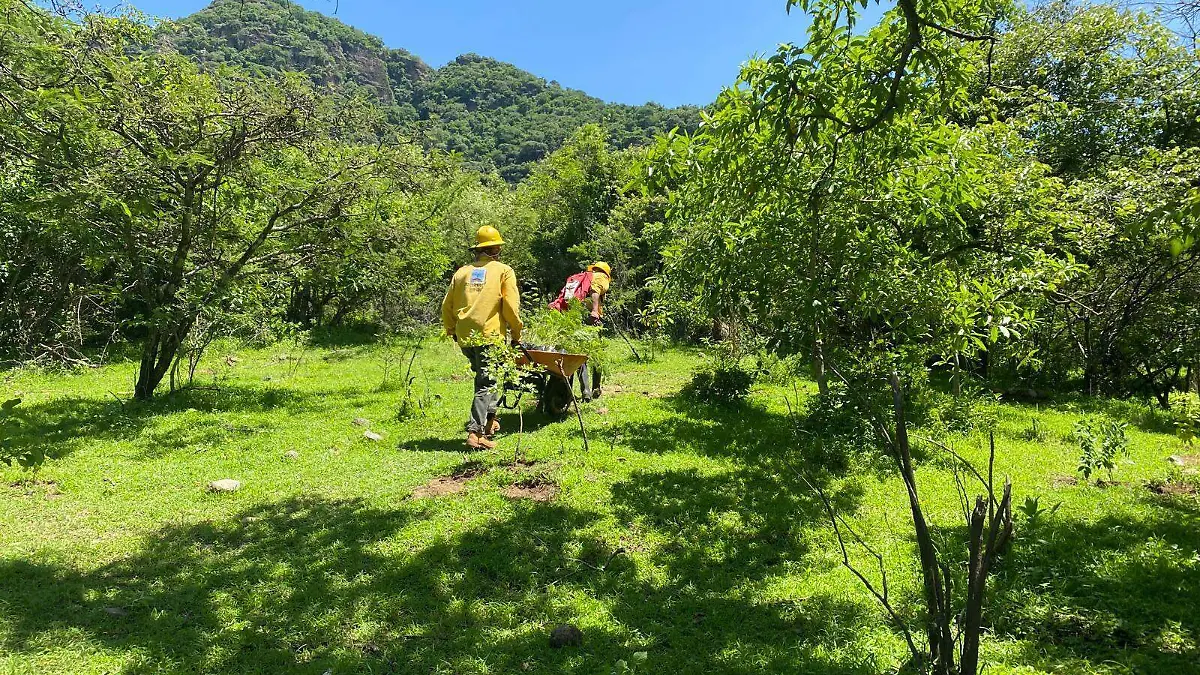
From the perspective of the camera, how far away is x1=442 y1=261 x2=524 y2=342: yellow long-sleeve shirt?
634cm

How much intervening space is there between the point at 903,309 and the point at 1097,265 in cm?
722

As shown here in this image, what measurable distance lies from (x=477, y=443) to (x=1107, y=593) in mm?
4764

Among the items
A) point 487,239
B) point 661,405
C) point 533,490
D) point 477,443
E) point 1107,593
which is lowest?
point 533,490

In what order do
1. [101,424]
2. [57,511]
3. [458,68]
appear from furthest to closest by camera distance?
[458,68], [101,424], [57,511]

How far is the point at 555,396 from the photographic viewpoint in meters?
7.61

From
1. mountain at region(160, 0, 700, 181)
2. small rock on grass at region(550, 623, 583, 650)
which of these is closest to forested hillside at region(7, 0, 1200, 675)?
small rock on grass at region(550, 623, 583, 650)

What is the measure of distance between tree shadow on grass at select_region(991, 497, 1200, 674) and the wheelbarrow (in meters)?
3.93

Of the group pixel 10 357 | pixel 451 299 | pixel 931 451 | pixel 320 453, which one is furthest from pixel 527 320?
pixel 10 357

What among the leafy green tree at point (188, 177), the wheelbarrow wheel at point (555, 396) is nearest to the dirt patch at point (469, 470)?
the wheelbarrow wheel at point (555, 396)

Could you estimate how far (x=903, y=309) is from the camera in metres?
3.82

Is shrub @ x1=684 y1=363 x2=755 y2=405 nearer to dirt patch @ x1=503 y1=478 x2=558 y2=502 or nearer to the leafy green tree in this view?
dirt patch @ x1=503 y1=478 x2=558 y2=502

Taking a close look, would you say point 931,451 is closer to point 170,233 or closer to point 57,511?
point 57,511

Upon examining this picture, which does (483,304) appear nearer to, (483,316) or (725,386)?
(483,316)

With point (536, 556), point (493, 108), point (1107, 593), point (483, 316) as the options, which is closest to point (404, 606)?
point (536, 556)
